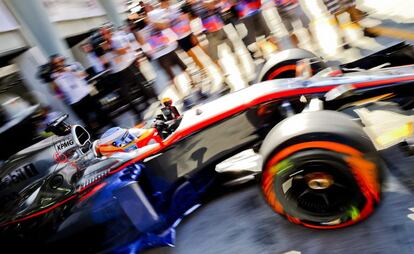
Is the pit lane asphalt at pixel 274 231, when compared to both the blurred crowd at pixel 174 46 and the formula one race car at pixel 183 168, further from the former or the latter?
the blurred crowd at pixel 174 46

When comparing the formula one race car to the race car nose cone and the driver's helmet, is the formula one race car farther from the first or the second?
the race car nose cone

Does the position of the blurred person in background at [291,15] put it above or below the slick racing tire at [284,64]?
above

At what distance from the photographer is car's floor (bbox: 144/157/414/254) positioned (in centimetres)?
188

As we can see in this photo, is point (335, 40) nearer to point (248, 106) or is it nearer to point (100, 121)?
point (248, 106)

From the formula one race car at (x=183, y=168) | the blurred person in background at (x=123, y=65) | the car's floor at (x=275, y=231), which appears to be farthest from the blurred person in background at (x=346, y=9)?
the car's floor at (x=275, y=231)

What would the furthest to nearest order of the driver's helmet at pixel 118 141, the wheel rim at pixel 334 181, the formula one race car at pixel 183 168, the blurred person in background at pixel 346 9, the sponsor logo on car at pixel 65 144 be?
the blurred person in background at pixel 346 9 < the sponsor logo on car at pixel 65 144 < the driver's helmet at pixel 118 141 < the formula one race car at pixel 183 168 < the wheel rim at pixel 334 181

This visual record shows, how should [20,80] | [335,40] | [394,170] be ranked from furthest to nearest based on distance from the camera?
[20,80] < [335,40] < [394,170]

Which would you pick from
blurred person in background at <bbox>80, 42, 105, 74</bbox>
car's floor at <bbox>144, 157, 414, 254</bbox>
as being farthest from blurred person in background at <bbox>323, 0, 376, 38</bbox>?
blurred person in background at <bbox>80, 42, 105, 74</bbox>

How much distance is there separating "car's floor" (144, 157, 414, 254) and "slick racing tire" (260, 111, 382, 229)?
0.35ft

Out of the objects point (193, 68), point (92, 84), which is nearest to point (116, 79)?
point (92, 84)

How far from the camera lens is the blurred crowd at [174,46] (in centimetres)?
562

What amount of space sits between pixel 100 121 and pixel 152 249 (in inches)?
143

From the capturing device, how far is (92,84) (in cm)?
562

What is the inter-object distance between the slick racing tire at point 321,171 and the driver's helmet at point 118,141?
1121mm
